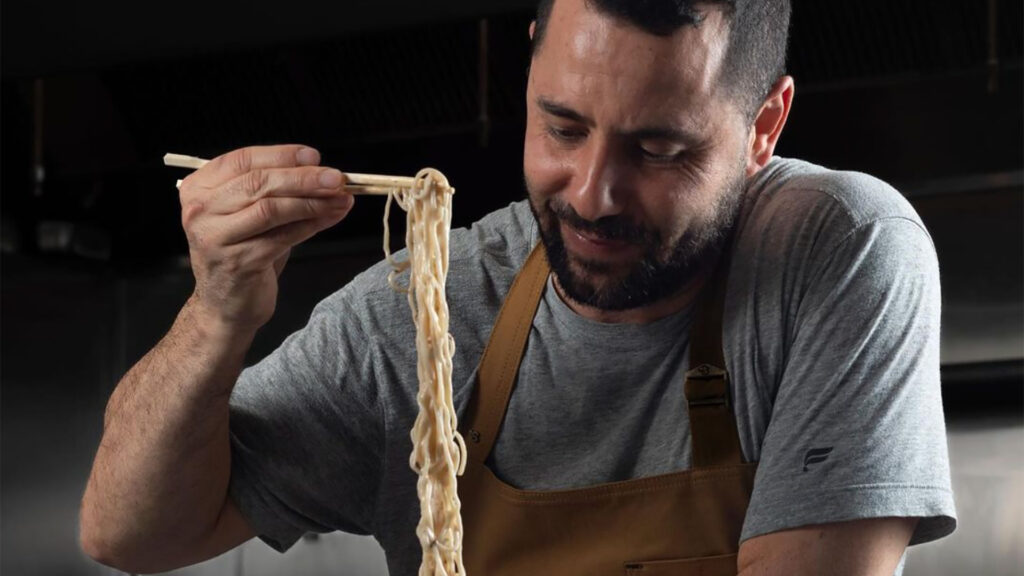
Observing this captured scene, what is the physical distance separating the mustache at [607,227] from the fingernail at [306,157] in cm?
34

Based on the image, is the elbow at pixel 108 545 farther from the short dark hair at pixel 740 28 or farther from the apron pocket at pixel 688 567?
the short dark hair at pixel 740 28

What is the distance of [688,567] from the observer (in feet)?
6.26

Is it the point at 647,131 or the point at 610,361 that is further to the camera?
the point at 610,361

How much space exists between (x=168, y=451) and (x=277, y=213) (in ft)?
1.47

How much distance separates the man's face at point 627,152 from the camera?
6.02 ft

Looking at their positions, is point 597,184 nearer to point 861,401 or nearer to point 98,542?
point 861,401

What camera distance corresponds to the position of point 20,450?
4211 millimetres

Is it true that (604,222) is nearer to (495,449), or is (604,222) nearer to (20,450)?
(495,449)

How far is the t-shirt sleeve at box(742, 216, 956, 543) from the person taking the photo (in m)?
1.72

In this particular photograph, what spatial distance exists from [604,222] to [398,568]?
66 cm

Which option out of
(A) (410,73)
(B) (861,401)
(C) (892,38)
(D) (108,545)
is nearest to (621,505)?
(B) (861,401)

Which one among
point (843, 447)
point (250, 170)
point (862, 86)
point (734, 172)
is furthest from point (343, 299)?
point (862, 86)

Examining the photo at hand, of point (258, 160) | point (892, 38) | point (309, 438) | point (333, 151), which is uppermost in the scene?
point (892, 38)

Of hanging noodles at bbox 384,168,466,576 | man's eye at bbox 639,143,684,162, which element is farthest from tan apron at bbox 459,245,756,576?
hanging noodles at bbox 384,168,466,576
